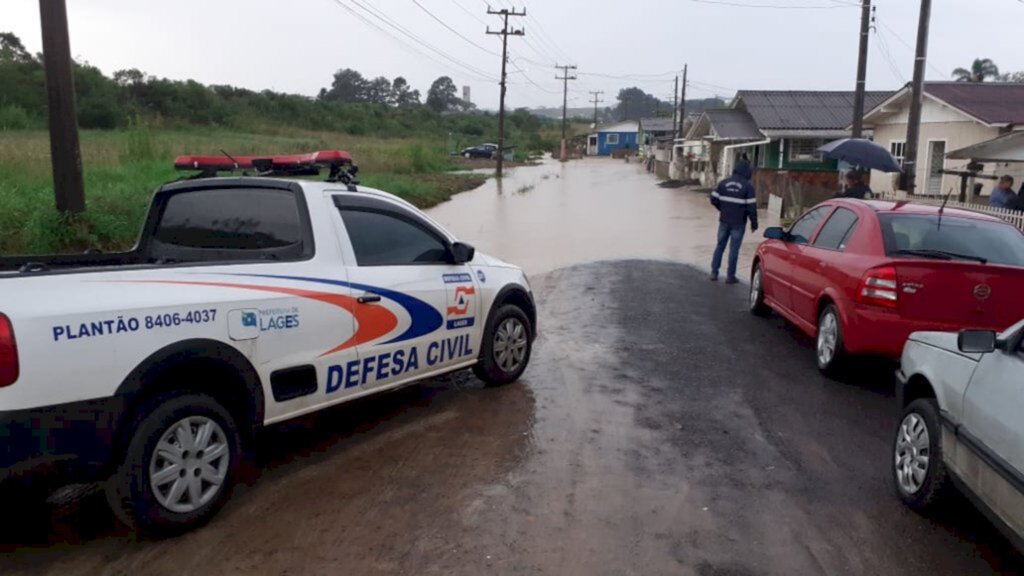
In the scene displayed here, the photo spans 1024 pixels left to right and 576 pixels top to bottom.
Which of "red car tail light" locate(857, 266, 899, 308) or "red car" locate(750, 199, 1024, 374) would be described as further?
"red car tail light" locate(857, 266, 899, 308)

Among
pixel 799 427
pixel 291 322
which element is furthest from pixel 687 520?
pixel 291 322

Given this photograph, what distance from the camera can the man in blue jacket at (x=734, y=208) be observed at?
12.2m

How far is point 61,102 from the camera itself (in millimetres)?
Result: 8414

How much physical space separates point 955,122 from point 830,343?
19.3 metres

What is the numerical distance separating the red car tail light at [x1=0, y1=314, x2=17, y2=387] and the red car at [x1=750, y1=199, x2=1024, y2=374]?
579cm

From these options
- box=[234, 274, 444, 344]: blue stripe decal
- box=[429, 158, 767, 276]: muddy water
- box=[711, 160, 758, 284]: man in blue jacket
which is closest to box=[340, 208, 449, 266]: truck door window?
box=[234, 274, 444, 344]: blue stripe decal

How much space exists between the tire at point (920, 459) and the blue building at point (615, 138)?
104 meters

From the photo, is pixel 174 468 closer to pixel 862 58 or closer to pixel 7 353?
pixel 7 353

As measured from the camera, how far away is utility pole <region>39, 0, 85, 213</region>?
8.22 metres

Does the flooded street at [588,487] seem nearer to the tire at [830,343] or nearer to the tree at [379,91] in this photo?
the tire at [830,343]

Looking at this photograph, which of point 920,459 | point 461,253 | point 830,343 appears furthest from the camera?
point 830,343

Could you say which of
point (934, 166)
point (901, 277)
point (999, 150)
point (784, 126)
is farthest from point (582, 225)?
point (784, 126)

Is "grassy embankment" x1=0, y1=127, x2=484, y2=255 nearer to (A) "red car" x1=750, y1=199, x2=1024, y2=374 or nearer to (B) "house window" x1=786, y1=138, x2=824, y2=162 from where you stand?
(A) "red car" x1=750, y1=199, x2=1024, y2=374

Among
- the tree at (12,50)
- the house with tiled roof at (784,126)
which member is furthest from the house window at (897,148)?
the tree at (12,50)
